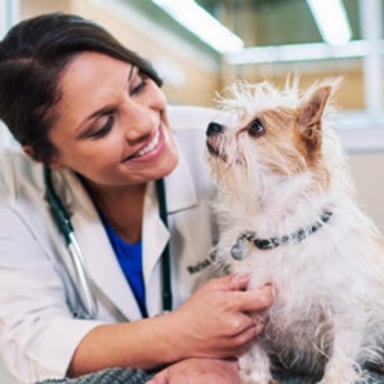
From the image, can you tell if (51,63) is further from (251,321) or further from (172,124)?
(251,321)

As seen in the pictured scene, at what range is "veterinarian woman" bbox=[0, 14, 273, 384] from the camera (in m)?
1.22

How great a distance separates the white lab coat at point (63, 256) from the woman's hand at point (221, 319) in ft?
0.77

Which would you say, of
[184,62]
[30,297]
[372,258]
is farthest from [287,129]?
[184,62]

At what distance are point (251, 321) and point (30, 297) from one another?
1.66 ft

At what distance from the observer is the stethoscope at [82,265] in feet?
4.66

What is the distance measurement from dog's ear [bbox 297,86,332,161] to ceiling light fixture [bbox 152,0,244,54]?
6.95ft

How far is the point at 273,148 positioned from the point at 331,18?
2.97 meters

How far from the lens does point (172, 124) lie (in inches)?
62.4

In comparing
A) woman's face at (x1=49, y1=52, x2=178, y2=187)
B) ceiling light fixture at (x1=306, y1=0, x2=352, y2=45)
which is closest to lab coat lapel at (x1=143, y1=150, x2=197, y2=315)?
→ woman's face at (x1=49, y1=52, x2=178, y2=187)

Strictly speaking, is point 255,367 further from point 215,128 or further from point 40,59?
point 40,59

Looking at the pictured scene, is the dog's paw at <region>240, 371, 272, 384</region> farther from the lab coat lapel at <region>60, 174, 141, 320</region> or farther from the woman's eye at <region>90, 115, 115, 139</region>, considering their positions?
the woman's eye at <region>90, 115, 115, 139</region>

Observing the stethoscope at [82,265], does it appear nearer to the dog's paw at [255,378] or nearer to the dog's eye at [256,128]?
the dog's paw at [255,378]

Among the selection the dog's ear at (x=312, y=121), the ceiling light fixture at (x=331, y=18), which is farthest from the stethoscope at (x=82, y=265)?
the ceiling light fixture at (x=331, y=18)

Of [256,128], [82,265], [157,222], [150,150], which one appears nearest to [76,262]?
[82,265]
